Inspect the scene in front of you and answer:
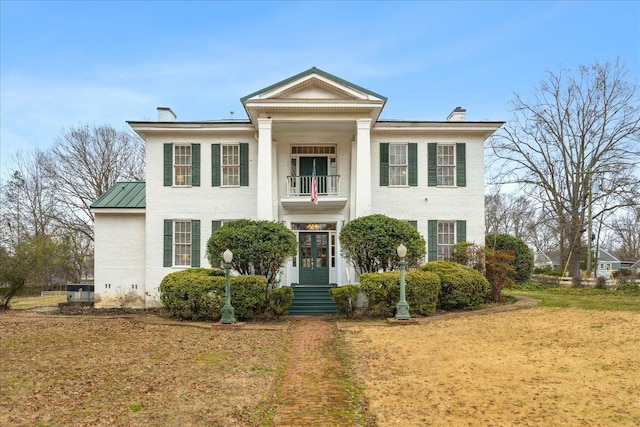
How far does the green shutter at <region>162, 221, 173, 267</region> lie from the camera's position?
18234 millimetres

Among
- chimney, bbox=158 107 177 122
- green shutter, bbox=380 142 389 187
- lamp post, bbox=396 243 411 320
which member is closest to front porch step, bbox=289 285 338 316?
lamp post, bbox=396 243 411 320

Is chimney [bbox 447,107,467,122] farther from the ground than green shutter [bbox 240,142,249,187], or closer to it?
farther from the ground

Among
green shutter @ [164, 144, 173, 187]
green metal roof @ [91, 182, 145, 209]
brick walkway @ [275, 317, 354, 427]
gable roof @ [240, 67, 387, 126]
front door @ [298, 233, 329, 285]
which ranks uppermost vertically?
gable roof @ [240, 67, 387, 126]

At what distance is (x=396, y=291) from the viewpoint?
14.2 meters

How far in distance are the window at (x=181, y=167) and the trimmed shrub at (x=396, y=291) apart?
8185mm

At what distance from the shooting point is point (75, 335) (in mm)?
11742

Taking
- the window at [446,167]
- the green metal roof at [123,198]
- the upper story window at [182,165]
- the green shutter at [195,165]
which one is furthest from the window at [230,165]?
the window at [446,167]

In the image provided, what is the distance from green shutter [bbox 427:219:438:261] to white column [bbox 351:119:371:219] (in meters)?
2.99

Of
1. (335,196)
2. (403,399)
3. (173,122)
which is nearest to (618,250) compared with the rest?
(335,196)

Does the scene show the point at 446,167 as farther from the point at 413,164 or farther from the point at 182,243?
the point at 182,243

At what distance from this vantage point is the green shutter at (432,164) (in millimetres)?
18562

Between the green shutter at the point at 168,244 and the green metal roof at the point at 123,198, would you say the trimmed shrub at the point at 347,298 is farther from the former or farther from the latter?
the green metal roof at the point at 123,198

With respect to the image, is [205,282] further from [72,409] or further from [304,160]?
[72,409]

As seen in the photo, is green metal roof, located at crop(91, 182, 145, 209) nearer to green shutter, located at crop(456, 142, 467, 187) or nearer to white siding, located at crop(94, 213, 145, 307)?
white siding, located at crop(94, 213, 145, 307)
